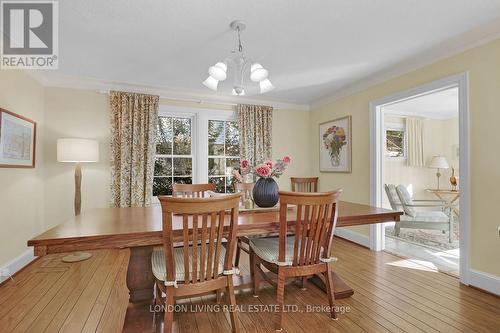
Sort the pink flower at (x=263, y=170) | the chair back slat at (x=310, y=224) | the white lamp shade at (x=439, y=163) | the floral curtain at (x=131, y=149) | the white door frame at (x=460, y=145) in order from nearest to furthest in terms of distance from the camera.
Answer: the chair back slat at (x=310, y=224)
the pink flower at (x=263, y=170)
the white door frame at (x=460, y=145)
the floral curtain at (x=131, y=149)
the white lamp shade at (x=439, y=163)

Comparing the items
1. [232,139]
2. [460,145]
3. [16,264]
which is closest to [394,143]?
[460,145]

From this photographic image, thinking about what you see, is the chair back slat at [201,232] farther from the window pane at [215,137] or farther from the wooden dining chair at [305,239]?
the window pane at [215,137]

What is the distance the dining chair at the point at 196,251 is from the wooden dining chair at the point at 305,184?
6.43 feet

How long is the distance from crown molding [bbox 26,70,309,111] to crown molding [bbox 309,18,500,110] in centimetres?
141

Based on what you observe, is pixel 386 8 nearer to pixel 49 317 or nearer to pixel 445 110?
pixel 49 317

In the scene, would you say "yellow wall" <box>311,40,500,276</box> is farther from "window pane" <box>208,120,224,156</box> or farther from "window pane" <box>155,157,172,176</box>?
"window pane" <box>155,157,172,176</box>

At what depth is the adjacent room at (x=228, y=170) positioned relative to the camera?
70.3 inches

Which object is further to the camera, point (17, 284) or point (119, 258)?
point (119, 258)

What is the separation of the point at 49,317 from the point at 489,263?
366 cm

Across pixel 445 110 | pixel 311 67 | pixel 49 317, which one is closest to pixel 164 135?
pixel 311 67

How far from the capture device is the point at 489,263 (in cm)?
232

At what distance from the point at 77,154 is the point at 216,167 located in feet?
6.37

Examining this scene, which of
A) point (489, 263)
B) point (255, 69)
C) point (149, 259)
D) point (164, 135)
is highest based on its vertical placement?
point (255, 69)

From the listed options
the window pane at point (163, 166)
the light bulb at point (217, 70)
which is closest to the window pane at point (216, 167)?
the window pane at point (163, 166)
